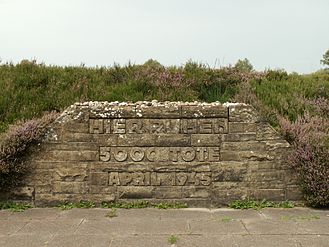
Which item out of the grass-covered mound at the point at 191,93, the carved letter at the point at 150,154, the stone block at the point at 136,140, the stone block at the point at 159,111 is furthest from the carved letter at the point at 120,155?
the grass-covered mound at the point at 191,93

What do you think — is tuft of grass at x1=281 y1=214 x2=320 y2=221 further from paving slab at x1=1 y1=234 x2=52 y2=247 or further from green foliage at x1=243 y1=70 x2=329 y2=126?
paving slab at x1=1 y1=234 x2=52 y2=247

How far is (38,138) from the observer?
631 centimetres

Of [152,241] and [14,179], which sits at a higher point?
[14,179]

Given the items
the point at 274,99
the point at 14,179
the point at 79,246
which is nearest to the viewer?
the point at 79,246

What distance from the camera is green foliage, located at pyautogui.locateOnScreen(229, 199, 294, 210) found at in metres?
6.23

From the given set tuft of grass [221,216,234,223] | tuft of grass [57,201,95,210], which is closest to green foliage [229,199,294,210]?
tuft of grass [221,216,234,223]

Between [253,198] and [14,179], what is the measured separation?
11.9ft

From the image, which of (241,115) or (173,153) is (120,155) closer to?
(173,153)

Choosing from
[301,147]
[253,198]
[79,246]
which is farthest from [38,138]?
[301,147]

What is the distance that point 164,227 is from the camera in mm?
5180

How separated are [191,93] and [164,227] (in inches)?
171

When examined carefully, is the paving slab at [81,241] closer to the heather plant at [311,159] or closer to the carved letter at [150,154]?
the carved letter at [150,154]

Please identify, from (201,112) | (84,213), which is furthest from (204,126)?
(84,213)

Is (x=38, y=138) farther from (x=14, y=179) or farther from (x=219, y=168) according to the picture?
(x=219, y=168)
